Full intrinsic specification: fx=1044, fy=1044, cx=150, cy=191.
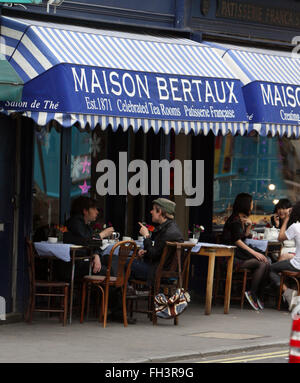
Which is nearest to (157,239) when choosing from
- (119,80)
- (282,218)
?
(119,80)

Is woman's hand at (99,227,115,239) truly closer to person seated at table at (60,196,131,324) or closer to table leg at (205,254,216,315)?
person seated at table at (60,196,131,324)

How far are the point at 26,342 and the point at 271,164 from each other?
7478 millimetres

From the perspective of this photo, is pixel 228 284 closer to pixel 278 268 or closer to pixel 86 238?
pixel 278 268

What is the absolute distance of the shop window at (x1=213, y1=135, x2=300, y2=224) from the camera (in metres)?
17.2

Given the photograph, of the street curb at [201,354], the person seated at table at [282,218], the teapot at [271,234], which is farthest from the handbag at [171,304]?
the teapot at [271,234]

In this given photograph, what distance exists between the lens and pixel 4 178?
13.4 m

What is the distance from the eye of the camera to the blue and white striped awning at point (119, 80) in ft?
41.4

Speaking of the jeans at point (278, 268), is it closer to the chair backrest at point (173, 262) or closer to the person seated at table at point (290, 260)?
the person seated at table at point (290, 260)

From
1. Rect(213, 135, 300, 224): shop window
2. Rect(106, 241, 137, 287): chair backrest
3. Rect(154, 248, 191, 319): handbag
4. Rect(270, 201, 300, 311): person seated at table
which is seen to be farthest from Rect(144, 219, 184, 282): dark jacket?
Rect(213, 135, 300, 224): shop window

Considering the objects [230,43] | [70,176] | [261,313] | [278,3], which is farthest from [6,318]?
[278,3]

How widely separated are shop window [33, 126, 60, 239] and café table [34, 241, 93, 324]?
0.97 meters

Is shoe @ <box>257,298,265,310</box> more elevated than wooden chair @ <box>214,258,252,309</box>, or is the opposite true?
wooden chair @ <box>214,258,252,309</box>

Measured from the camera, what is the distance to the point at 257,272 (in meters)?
15.5
